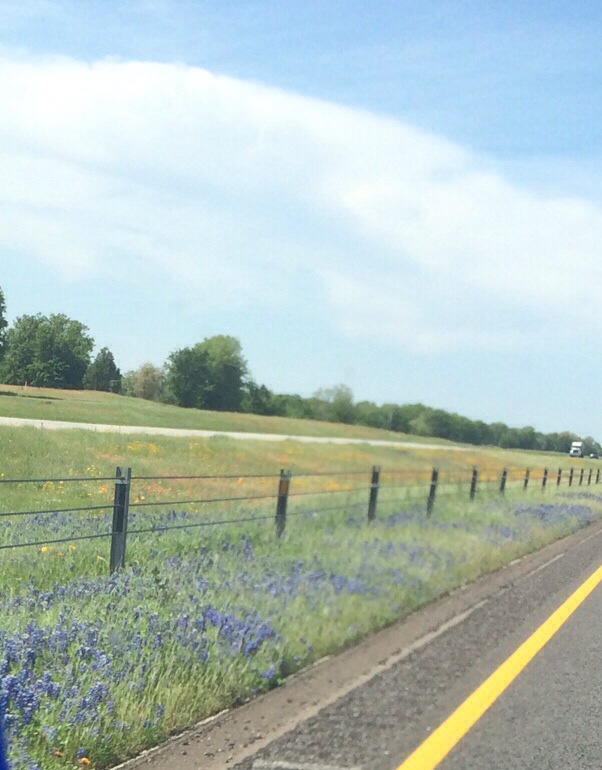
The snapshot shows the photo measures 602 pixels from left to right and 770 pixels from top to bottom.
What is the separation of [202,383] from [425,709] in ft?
138

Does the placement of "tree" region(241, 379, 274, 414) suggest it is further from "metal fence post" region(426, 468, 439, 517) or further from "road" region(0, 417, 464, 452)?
"metal fence post" region(426, 468, 439, 517)

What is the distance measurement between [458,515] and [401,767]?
13577mm

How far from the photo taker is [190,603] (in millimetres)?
7094

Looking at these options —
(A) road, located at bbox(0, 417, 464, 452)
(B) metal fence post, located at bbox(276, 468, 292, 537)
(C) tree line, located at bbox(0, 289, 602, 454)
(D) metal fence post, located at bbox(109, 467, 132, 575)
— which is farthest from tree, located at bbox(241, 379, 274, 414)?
(D) metal fence post, located at bbox(109, 467, 132, 575)

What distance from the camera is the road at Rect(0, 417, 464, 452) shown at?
26453mm

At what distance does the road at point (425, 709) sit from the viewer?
4.79 meters

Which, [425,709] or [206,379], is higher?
[206,379]

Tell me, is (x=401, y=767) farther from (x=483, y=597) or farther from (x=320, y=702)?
(x=483, y=597)

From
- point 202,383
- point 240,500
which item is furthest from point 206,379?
point 240,500

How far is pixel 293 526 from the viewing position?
12992 millimetres

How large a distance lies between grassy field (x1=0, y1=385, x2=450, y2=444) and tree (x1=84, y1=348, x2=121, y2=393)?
408 millimetres

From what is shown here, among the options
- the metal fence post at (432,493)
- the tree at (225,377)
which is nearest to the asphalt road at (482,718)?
the metal fence post at (432,493)

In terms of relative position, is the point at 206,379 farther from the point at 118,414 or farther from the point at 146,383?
the point at 118,414

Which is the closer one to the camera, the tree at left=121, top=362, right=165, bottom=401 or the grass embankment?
the grass embankment
